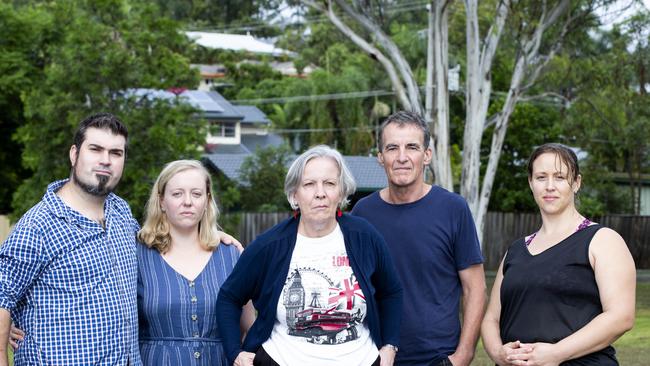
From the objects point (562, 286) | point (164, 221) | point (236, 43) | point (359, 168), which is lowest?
point (562, 286)

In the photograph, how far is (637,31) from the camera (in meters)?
24.0

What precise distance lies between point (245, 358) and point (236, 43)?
2682 inches

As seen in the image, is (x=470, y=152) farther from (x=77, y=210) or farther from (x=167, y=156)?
(x=77, y=210)

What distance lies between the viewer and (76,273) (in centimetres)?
442

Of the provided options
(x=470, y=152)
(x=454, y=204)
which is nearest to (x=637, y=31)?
(x=470, y=152)

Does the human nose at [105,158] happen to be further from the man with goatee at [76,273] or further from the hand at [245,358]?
the hand at [245,358]

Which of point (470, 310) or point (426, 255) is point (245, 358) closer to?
point (426, 255)

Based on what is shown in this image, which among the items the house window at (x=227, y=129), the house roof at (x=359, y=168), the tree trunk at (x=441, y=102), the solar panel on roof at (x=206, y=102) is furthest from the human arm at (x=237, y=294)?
the house window at (x=227, y=129)

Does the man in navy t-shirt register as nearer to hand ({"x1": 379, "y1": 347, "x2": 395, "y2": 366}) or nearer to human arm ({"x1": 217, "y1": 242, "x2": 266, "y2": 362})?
hand ({"x1": 379, "y1": 347, "x2": 395, "y2": 366})

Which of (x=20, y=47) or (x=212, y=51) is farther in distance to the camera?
(x=212, y=51)

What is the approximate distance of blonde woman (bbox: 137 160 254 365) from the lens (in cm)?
488

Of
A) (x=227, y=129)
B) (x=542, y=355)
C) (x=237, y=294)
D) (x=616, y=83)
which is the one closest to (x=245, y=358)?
(x=237, y=294)

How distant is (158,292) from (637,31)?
2128cm

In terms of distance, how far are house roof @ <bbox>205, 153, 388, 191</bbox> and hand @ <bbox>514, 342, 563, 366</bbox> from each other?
32.5 m
